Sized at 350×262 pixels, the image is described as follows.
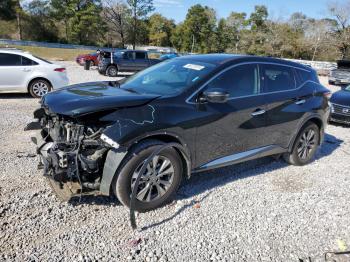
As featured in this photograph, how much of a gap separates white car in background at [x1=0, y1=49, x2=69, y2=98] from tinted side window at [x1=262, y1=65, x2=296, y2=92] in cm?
721

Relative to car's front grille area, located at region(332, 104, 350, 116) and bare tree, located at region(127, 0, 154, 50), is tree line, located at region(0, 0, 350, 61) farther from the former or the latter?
car's front grille area, located at region(332, 104, 350, 116)

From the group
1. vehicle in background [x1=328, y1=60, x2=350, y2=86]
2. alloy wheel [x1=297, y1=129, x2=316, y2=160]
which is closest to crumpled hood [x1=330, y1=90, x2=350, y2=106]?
alloy wheel [x1=297, y1=129, x2=316, y2=160]

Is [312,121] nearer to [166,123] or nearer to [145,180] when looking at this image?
[166,123]

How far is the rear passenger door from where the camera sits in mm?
4770

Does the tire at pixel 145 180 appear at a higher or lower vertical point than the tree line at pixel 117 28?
lower

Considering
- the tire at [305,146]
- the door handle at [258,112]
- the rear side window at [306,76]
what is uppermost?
the rear side window at [306,76]

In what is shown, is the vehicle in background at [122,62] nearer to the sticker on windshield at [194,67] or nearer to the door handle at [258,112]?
the sticker on windshield at [194,67]

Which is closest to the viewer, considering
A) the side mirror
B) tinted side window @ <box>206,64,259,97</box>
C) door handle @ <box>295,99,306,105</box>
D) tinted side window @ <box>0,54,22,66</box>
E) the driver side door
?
the side mirror

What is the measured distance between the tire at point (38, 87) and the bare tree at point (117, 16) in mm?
49670

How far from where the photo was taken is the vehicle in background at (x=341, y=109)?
9000 mm

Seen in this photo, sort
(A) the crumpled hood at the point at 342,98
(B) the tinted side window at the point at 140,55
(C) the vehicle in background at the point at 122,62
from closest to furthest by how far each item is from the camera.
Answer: (A) the crumpled hood at the point at 342,98
(C) the vehicle in background at the point at 122,62
(B) the tinted side window at the point at 140,55

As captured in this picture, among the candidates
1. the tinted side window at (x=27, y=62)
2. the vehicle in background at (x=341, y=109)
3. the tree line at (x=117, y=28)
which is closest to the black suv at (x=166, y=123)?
the vehicle in background at (x=341, y=109)

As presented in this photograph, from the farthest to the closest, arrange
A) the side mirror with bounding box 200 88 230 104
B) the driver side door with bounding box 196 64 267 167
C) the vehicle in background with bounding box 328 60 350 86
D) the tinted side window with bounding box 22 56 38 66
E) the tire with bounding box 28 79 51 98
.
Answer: the vehicle in background with bounding box 328 60 350 86 < the tire with bounding box 28 79 51 98 < the tinted side window with bounding box 22 56 38 66 < the driver side door with bounding box 196 64 267 167 < the side mirror with bounding box 200 88 230 104

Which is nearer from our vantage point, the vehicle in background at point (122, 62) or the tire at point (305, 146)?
the tire at point (305, 146)
